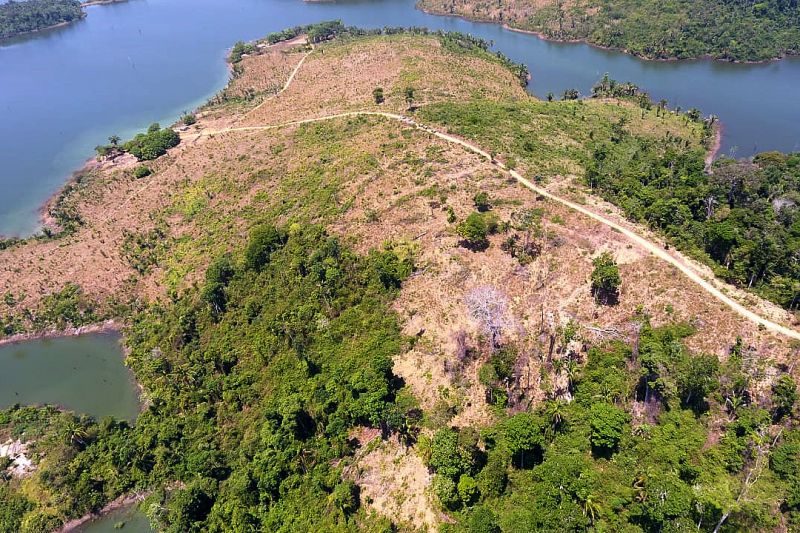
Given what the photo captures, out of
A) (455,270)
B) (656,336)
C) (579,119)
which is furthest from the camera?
(579,119)

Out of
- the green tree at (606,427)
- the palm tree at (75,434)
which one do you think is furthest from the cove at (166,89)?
the green tree at (606,427)

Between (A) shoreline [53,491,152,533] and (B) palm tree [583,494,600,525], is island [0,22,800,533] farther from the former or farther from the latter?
(B) palm tree [583,494,600,525]

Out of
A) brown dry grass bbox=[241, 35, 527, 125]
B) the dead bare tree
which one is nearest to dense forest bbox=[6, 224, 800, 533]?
the dead bare tree

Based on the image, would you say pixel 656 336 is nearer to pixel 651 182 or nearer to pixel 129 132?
pixel 651 182

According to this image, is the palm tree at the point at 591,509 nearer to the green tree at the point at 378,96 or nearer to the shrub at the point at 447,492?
the shrub at the point at 447,492

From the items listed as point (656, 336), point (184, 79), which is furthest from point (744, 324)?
point (184, 79)

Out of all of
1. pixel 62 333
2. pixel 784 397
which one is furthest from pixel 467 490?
pixel 62 333

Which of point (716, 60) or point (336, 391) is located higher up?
point (716, 60)

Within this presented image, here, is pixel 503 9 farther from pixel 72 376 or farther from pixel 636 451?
pixel 72 376
